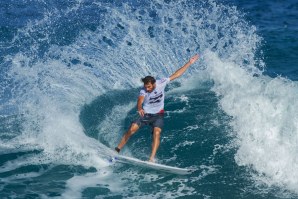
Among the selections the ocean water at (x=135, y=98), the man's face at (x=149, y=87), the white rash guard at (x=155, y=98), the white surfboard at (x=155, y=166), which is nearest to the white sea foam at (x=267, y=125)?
the ocean water at (x=135, y=98)

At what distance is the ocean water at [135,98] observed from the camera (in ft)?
35.8

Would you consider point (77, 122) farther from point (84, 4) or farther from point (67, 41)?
point (84, 4)

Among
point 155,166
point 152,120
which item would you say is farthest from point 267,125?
point 155,166

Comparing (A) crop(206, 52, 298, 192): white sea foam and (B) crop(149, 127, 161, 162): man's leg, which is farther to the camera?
(B) crop(149, 127, 161, 162): man's leg

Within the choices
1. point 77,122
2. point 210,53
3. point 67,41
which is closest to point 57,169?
point 77,122

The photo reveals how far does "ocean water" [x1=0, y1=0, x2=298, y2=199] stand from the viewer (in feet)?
35.8

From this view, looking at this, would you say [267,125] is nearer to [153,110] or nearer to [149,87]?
[153,110]

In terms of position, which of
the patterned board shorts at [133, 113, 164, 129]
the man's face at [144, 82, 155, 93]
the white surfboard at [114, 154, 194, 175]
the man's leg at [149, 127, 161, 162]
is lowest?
the white surfboard at [114, 154, 194, 175]

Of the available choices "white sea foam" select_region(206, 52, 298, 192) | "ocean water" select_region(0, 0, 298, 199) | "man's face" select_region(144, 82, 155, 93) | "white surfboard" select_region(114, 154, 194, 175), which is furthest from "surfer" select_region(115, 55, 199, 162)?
"white sea foam" select_region(206, 52, 298, 192)

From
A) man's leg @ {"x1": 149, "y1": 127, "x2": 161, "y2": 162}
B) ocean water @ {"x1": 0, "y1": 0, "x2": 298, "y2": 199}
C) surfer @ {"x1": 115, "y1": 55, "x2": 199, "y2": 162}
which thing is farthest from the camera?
surfer @ {"x1": 115, "y1": 55, "x2": 199, "y2": 162}

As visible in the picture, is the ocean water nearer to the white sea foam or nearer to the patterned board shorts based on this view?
the white sea foam

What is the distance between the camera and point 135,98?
16250mm

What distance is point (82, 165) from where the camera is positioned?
1171cm

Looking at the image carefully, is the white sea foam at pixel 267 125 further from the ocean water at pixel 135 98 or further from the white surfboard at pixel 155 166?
the white surfboard at pixel 155 166
